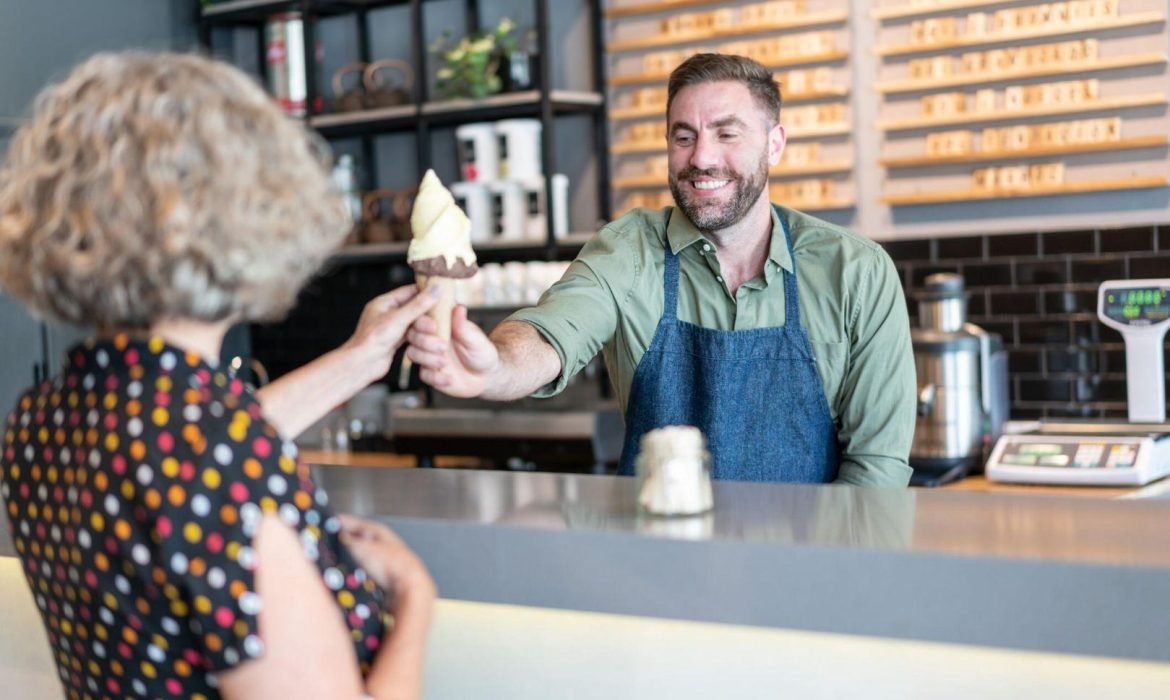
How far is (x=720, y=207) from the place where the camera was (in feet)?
7.97

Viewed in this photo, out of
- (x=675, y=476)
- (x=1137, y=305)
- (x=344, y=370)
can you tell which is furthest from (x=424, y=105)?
(x=675, y=476)

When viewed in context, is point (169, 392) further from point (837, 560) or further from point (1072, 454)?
point (1072, 454)

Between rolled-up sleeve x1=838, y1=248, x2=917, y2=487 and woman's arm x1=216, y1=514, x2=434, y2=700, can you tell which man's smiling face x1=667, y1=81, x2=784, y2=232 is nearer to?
rolled-up sleeve x1=838, y1=248, x2=917, y2=487

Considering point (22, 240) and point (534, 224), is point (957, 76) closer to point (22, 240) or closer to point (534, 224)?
point (534, 224)

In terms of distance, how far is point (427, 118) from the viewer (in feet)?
17.1

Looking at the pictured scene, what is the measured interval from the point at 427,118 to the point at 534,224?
1.89ft

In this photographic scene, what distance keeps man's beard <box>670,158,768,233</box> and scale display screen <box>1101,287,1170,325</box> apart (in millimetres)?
1585

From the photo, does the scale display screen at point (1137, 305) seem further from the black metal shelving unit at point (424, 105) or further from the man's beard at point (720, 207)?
the black metal shelving unit at point (424, 105)

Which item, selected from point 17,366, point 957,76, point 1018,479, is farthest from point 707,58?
point 17,366

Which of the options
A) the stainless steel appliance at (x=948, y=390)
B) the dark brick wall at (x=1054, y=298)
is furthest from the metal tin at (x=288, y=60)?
the stainless steel appliance at (x=948, y=390)

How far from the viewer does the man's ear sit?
2.56m

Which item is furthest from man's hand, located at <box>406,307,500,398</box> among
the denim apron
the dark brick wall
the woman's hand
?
the dark brick wall

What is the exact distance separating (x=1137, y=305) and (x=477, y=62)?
241 cm

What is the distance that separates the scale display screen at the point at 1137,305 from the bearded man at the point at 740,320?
1.43m
